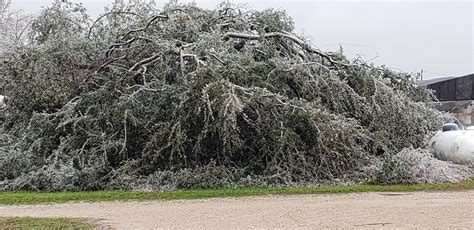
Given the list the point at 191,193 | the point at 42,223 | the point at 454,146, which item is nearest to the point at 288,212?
the point at 191,193

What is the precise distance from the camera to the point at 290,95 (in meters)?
11.8

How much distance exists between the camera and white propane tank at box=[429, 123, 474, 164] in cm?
1169

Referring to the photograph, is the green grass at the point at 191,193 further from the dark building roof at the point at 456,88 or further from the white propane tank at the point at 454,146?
the dark building roof at the point at 456,88

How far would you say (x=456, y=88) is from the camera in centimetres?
2444

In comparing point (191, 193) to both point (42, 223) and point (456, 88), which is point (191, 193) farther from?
point (456, 88)

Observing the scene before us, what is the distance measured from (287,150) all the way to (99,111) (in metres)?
3.61

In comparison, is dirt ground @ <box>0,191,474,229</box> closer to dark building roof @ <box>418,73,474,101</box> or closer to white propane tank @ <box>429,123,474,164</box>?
white propane tank @ <box>429,123,474,164</box>

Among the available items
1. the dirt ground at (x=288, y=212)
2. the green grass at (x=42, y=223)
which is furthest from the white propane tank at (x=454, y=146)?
the green grass at (x=42, y=223)

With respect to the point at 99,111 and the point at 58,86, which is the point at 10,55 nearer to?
the point at 58,86

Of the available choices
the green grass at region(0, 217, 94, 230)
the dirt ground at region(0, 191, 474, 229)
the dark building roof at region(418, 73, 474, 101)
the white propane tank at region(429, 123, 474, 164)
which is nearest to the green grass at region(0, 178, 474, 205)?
the dirt ground at region(0, 191, 474, 229)

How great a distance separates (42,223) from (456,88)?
21336mm

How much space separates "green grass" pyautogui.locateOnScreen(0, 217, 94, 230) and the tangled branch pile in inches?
121

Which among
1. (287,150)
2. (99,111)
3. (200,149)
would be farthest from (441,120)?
(99,111)

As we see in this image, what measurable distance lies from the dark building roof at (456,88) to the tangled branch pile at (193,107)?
1111cm
